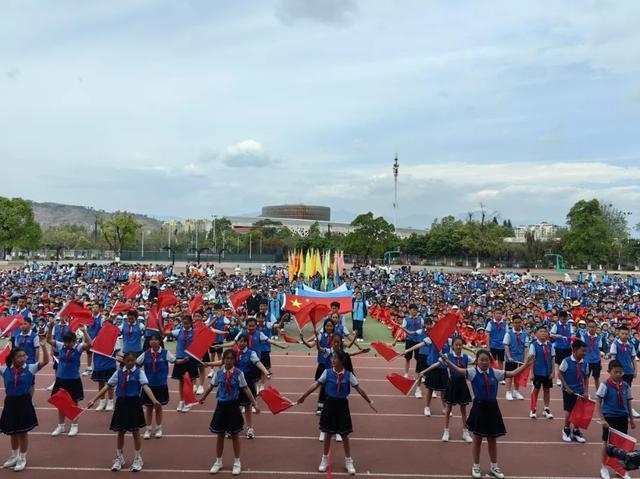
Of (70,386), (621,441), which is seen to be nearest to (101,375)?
(70,386)

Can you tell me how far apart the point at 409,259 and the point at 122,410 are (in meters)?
74.9

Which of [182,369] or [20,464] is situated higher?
[182,369]

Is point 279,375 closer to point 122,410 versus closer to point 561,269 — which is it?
point 122,410

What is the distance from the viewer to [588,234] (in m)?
54.8

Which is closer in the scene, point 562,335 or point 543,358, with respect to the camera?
point 543,358

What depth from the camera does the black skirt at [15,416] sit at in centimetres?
657

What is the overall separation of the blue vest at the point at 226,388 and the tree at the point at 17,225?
197ft

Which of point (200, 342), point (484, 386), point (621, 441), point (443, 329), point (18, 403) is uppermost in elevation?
point (443, 329)

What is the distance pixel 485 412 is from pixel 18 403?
592cm

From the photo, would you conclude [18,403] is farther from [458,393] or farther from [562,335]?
[562,335]

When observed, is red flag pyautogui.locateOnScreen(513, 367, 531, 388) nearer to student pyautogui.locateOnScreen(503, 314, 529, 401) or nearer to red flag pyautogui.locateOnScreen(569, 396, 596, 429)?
student pyautogui.locateOnScreen(503, 314, 529, 401)

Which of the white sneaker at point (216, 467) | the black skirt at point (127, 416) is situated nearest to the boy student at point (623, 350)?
the white sneaker at point (216, 467)

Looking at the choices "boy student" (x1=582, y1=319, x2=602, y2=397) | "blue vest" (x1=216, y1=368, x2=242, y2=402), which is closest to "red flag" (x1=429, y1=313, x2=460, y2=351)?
"blue vest" (x1=216, y1=368, x2=242, y2=402)

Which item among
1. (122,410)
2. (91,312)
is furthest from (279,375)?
(122,410)
